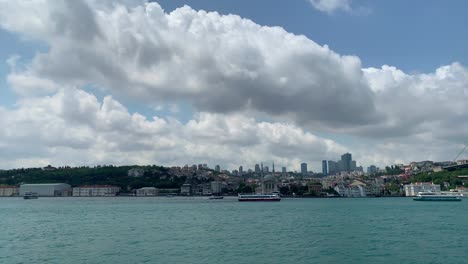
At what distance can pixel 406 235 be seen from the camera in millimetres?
31734

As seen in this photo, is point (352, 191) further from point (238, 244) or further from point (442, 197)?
point (238, 244)

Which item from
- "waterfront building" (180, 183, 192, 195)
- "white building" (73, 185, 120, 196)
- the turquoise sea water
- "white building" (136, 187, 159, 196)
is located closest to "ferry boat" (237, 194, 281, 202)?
"white building" (136, 187, 159, 196)

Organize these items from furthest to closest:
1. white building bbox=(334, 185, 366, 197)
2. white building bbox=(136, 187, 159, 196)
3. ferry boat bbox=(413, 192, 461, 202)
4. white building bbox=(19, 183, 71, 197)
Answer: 1. white building bbox=(136, 187, 159, 196)
2. white building bbox=(19, 183, 71, 197)
3. white building bbox=(334, 185, 366, 197)
4. ferry boat bbox=(413, 192, 461, 202)

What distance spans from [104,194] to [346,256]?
170m

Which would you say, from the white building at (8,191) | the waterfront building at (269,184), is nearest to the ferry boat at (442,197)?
the waterfront building at (269,184)

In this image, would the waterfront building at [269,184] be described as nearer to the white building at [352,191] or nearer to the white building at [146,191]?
the white building at [352,191]

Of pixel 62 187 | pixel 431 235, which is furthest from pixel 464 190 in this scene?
pixel 62 187

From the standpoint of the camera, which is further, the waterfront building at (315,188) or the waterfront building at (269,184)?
the waterfront building at (269,184)

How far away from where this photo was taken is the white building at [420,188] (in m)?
141

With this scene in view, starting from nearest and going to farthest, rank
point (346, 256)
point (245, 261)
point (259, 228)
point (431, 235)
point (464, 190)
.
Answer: point (245, 261) → point (346, 256) → point (431, 235) → point (259, 228) → point (464, 190)

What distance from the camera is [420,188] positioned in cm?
14775

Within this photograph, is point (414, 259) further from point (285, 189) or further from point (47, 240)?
point (285, 189)

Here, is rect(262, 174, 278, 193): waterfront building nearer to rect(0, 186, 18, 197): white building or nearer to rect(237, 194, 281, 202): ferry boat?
A: rect(237, 194, 281, 202): ferry boat

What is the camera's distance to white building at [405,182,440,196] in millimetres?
141375
